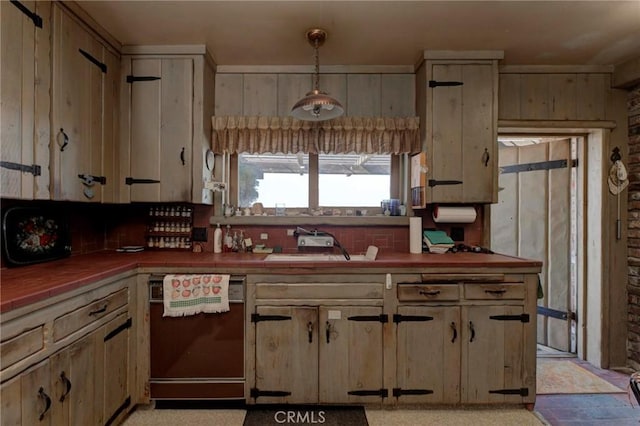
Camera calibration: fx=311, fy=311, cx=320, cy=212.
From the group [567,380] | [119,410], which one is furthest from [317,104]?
[567,380]

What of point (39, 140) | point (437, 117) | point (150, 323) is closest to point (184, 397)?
point (150, 323)

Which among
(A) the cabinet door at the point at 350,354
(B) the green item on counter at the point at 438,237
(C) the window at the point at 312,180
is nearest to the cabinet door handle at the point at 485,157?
(B) the green item on counter at the point at 438,237

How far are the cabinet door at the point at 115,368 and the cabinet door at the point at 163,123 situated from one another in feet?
3.24

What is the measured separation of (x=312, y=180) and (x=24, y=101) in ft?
6.33

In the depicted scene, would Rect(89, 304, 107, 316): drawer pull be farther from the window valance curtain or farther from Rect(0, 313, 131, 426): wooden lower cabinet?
the window valance curtain

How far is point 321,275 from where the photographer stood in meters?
2.05

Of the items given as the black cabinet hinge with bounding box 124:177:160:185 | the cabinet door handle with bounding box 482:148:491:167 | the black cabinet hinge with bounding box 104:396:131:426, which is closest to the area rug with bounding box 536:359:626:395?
the cabinet door handle with bounding box 482:148:491:167

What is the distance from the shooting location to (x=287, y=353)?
205 centimetres

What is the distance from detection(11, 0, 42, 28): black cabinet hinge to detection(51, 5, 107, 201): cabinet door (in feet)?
0.32

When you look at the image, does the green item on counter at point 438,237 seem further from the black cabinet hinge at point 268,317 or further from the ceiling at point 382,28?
the ceiling at point 382,28

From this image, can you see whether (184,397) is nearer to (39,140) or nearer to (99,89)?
(39,140)

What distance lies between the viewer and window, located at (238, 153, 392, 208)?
285cm

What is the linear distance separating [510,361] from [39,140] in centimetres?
314

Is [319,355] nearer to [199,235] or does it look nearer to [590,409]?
[199,235]
